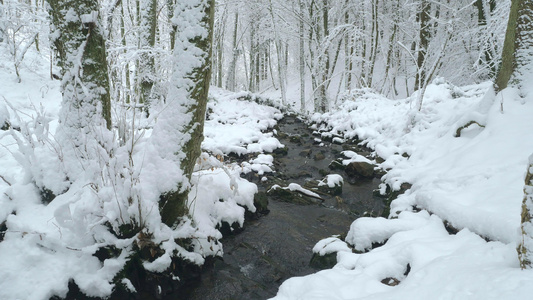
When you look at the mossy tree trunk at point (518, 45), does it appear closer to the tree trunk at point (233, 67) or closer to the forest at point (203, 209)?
the forest at point (203, 209)

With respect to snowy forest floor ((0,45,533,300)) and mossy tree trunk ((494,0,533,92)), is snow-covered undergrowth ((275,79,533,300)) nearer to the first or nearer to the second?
snowy forest floor ((0,45,533,300))

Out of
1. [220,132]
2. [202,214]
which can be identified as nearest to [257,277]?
[202,214]

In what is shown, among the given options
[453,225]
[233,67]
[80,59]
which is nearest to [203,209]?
[80,59]

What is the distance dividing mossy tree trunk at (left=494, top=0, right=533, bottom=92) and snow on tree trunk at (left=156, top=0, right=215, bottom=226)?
14.7 feet

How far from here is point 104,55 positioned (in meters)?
3.41

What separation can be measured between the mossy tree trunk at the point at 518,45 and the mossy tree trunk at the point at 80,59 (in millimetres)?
5736

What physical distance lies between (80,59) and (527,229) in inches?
164

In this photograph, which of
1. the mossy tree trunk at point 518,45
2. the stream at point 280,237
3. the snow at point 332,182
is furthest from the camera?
the snow at point 332,182

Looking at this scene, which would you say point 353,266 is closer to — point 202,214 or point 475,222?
point 475,222

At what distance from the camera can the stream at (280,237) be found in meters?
3.12

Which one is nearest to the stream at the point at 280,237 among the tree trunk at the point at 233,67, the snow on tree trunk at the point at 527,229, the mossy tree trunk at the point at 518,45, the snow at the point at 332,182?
the snow at the point at 332,182

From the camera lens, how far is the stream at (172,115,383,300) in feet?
10.2

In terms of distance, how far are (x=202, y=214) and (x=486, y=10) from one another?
36.4ft

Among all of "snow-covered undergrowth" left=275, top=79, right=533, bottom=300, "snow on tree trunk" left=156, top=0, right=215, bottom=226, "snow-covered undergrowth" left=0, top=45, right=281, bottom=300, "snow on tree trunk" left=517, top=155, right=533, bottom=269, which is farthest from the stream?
"snow on tree trunk" left=517, top=155, right=533, bottom=269
